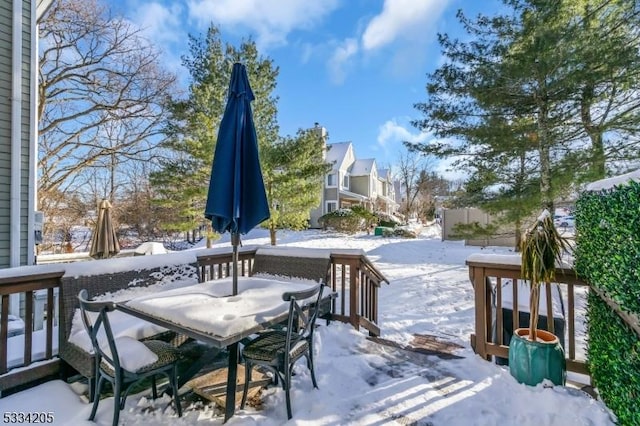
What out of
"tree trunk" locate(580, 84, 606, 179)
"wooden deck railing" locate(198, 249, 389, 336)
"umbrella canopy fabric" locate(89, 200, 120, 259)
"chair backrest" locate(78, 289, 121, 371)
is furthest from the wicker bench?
"tree trunk" locate(580, 84, 606, 179)

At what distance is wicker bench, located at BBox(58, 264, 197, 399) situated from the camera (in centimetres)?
244

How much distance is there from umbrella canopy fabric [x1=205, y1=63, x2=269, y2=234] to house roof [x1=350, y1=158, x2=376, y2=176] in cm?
2470

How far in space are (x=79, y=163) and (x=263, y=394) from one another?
1348 cm

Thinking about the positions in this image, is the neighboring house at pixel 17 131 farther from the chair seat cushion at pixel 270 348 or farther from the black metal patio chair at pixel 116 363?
the chair seat cushion at pixel 270 348

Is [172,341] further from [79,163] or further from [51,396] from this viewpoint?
[79,163]

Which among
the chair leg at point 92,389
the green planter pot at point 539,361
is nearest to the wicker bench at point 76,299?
the chair leg at point 92,389

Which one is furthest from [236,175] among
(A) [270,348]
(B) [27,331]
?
(B) [27,331]

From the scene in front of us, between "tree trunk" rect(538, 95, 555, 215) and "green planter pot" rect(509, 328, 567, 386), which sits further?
"tree trunk" rect(538, 95, 555, 215)

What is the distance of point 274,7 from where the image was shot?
6.89 meters

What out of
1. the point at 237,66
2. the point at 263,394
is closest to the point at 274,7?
the point at 237,66

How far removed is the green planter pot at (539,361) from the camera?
2.54 metres

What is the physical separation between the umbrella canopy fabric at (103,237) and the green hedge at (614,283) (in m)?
6.73

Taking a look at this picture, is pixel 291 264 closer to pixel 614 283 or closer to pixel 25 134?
pixel 614 283

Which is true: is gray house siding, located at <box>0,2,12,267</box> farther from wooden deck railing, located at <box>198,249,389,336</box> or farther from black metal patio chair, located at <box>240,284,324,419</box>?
black metal patio chair, located at <box>240,284,324,419</box>
